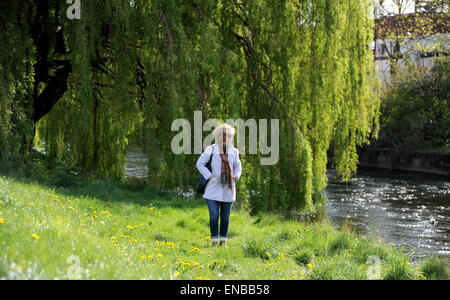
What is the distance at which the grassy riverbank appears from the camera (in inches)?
151

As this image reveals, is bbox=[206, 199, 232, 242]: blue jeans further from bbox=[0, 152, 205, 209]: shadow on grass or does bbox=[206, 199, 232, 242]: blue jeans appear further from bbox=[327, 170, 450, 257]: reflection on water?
bbox=[327, 170, 450, 257]: reflection on water

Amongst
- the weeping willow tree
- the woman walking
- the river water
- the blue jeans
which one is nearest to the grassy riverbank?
the blue jeans

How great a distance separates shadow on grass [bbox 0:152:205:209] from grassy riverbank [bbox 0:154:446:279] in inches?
0.8

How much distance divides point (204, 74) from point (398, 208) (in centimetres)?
792

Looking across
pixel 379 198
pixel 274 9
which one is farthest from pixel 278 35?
pixel 379 198

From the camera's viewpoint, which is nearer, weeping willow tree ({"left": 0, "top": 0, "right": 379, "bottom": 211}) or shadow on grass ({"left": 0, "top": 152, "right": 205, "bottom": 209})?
shadow on grass ({"left": 0, "top": 152, "right": 205, "bottom": 209})

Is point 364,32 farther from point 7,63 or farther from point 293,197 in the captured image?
point 7,63

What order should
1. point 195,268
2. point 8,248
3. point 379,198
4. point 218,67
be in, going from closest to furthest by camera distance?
point 8,248
point 195,268
point 218,67
point 379,198

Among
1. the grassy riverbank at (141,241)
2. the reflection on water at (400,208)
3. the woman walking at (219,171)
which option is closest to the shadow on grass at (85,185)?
the grassy riverbank at (141,241)

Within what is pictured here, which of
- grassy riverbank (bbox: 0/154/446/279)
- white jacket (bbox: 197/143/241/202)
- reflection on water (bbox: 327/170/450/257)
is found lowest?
reflection on water (bbox: 327/170/450/257)

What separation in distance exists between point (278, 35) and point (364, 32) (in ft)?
6.45

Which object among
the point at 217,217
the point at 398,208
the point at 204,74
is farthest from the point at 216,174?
the point at 398,208

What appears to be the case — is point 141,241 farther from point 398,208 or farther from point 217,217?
point 398,208
